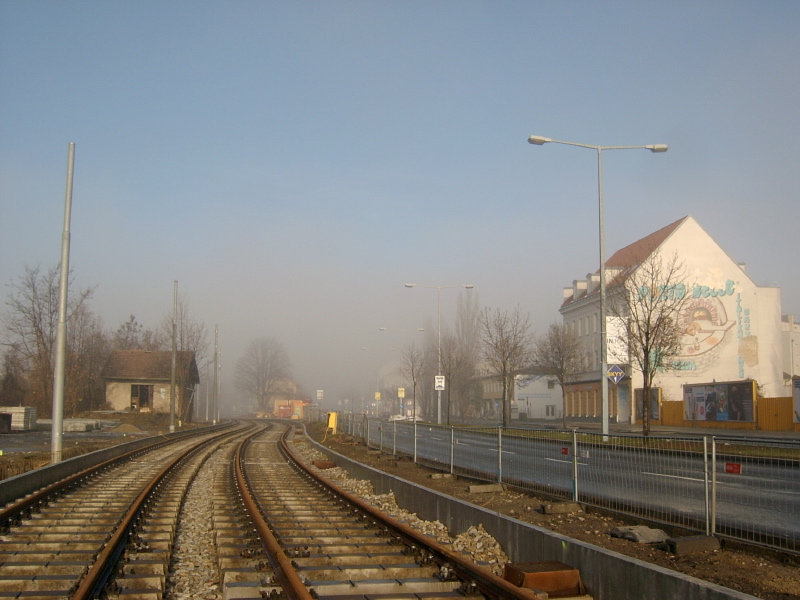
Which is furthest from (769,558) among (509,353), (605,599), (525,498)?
(509,353)

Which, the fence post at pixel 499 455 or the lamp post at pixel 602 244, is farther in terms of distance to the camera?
the lamp post at pixel 602 244

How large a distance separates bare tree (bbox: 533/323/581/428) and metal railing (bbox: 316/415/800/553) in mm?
34079

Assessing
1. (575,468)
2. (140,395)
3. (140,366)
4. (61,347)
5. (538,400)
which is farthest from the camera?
(538,400)

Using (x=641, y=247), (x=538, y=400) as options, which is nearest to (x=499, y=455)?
(x=641, y=247)

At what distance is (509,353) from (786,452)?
1313 inches

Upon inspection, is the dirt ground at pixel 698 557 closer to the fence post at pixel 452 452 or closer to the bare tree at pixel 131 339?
the fence post at pixel 452 452

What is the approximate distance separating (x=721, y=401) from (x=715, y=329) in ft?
47.6

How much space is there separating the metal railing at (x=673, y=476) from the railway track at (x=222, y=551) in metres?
2.83

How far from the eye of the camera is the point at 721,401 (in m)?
43.0

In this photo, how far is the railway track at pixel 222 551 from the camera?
677cm

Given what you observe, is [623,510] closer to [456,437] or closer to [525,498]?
[525,498]

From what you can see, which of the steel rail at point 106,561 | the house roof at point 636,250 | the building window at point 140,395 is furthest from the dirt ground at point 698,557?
the building window at point 140,395

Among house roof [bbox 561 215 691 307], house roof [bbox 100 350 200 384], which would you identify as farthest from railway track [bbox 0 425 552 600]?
house roof [bbox 100 350 200 384]

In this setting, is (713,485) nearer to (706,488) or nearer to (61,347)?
(706,488)
